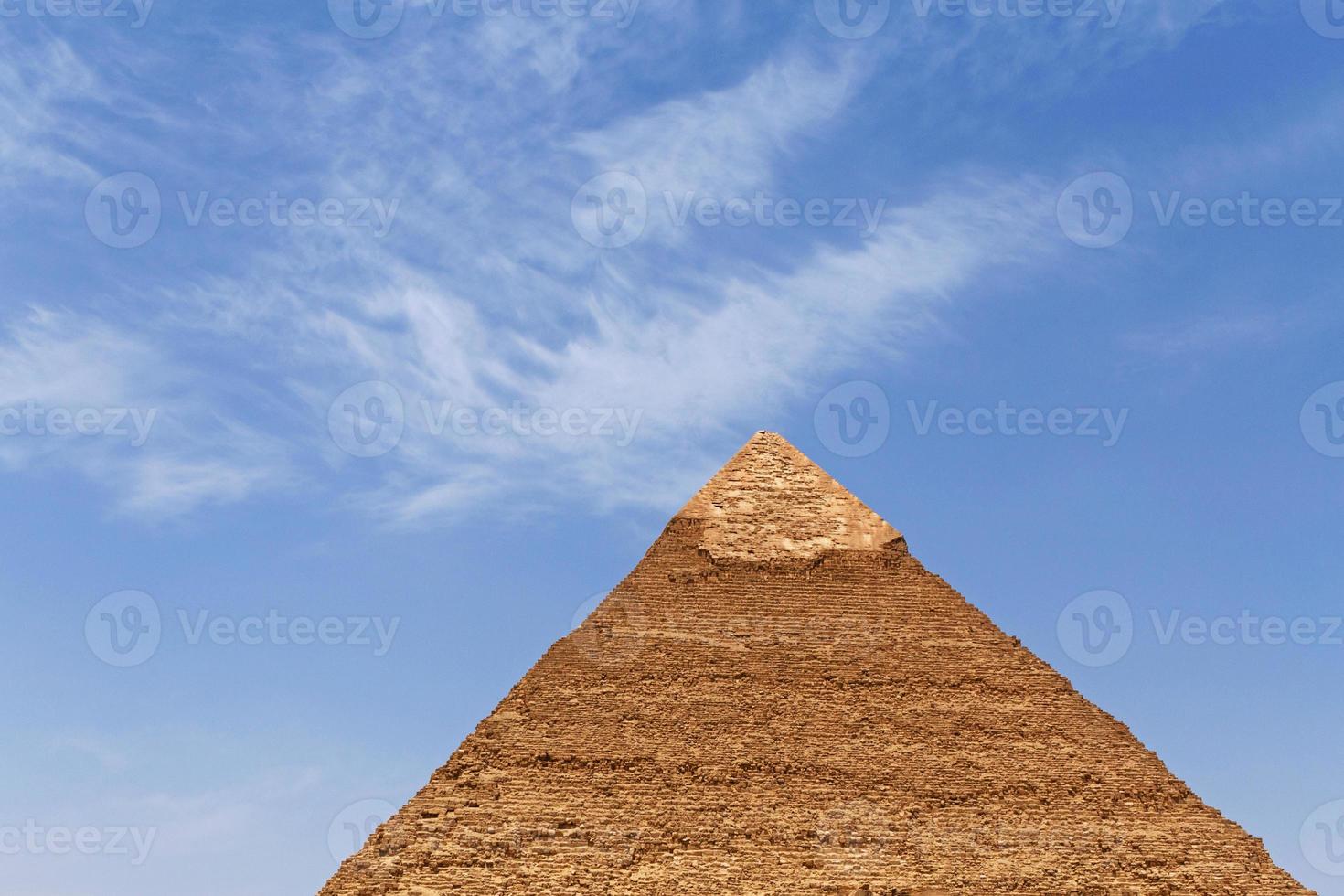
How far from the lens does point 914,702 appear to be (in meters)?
18.5

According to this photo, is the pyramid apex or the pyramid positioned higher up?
the pyramid apex

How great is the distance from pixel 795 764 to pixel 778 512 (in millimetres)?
4984

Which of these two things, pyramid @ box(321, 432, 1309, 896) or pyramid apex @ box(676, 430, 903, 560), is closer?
pyramid @ box(321, 432, 1309, 896)

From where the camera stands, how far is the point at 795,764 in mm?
17594

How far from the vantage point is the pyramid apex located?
20.3 m

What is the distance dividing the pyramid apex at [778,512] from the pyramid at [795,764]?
70 millimetres

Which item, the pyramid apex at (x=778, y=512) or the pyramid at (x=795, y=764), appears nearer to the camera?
the pyramid at (x=795, y=764)

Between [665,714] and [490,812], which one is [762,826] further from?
[490,812]

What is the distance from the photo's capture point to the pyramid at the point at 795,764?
16.5 metres

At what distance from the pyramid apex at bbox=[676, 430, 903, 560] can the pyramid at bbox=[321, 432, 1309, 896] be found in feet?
0.23

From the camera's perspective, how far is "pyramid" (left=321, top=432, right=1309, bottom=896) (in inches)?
650

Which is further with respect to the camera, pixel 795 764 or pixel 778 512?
pixel 778 512

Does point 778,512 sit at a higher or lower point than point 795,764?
higher

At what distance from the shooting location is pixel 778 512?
2091 cm
